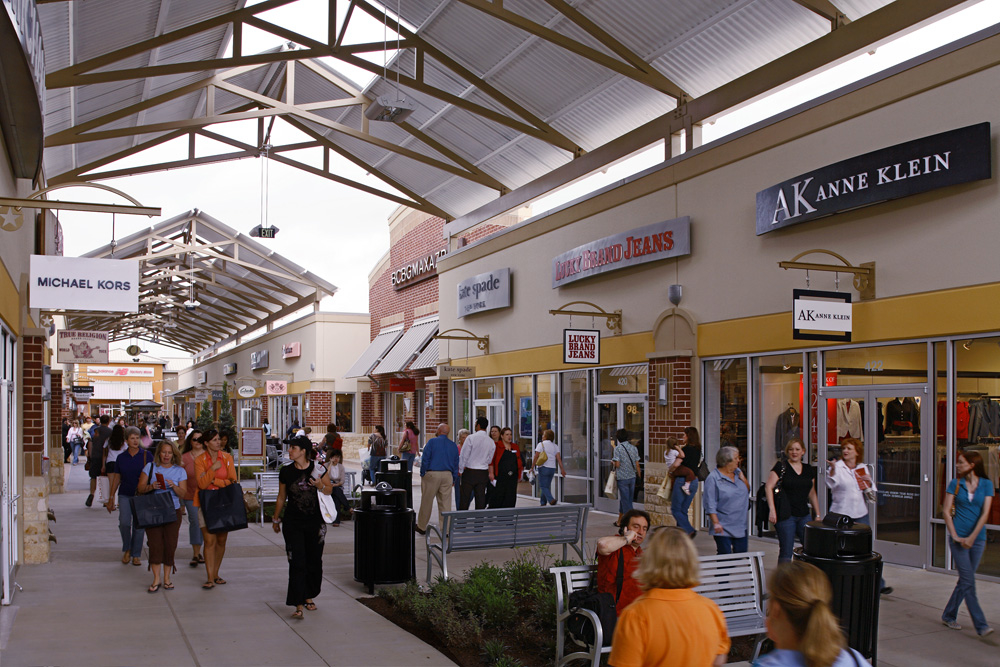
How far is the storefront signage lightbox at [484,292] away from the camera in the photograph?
67.3ft

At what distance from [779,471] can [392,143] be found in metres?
15.3

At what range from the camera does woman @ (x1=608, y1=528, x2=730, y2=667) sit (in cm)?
357

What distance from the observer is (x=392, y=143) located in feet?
72.1

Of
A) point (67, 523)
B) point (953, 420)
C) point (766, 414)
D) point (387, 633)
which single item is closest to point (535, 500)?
point (766, 414)

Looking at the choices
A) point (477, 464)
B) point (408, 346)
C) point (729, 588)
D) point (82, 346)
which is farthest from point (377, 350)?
point (729, 588)

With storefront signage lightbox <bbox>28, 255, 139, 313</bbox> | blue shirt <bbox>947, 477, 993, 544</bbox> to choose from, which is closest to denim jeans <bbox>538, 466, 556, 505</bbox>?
storefront signage lightbox <bbox>28, 255, 139, 313</bbox>

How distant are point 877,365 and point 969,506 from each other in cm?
361

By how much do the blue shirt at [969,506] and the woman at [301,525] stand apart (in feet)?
18.3

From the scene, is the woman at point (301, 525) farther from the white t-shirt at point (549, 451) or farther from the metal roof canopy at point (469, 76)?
the metal roof canopy at point (469, 76)

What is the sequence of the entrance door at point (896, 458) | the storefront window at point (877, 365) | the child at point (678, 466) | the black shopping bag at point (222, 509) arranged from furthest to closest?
the child at point (678, 466), the storefront window at point (877, 365), the entrance door at point (896, 458), the black shopping bag at point (222, 509)

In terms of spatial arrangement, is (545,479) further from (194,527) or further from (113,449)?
(113,449)

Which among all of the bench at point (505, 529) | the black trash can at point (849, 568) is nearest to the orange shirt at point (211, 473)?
the bench at point (505, 529)

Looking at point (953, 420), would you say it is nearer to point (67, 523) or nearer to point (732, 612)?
point (732, 612)

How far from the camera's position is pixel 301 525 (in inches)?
335
